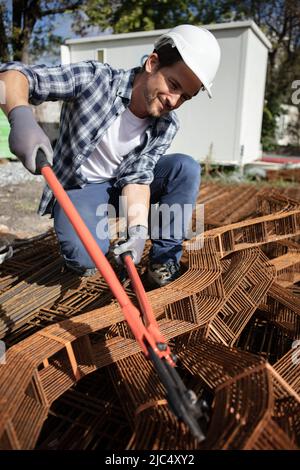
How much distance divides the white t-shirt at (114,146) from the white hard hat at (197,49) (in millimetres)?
503

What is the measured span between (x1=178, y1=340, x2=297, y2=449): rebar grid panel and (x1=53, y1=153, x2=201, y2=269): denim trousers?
95cm

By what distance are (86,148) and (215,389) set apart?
5.03 ft

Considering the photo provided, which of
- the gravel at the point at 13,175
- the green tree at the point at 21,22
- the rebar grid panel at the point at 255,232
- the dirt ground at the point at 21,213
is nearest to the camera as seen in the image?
the rebar grid panel at the point at 255,232

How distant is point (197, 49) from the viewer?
6.15 feet

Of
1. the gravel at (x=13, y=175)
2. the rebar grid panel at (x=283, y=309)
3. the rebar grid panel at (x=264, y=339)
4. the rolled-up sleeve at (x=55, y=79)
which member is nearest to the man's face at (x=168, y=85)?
the rolled-up sleeve at (x=55, y=79)

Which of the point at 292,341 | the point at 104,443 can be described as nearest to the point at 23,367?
the point at 104,443

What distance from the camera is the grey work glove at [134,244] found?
185 centimetres

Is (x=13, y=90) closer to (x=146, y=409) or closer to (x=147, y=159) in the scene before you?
(x=147, y=159)

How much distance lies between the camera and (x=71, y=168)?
7.79 feet

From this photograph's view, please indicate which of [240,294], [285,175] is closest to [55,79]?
[240,294]

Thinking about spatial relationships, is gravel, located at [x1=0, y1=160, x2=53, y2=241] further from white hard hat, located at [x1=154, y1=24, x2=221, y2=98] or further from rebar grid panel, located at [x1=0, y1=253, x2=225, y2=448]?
white hard hat, located at [x1=154, y1=24, x2=221, y2=98]

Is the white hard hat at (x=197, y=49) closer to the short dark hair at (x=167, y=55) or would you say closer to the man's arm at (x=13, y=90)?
the short dark hair at (x=167, y=55)
